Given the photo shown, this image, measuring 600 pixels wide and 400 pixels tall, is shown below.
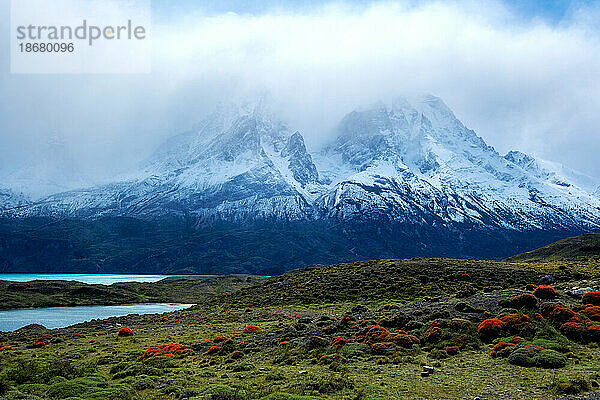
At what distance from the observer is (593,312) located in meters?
33.2

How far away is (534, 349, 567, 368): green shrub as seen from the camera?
81.9 feet

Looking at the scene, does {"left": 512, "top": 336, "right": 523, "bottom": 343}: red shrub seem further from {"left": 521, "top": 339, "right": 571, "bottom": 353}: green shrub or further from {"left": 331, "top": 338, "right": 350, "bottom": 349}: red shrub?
{"left": 331, "top": 338, "right": 350, "bottom": 349}: red shrub

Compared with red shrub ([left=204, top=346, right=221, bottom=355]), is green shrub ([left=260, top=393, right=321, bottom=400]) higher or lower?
higher

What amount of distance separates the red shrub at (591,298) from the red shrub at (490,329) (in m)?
9.50

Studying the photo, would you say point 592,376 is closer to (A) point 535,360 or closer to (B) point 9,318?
(A) point 535,360

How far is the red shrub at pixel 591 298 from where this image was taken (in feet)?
120

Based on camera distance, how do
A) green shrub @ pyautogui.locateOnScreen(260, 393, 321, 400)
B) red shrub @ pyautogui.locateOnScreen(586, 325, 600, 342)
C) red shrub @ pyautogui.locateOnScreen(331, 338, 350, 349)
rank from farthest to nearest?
red shrub @ pyautogui.locateOnScreen(331, 338, 350, 349) < red shrub @ pyautogui.locateOnScreen(586, 325, 600, 342) < green shrub @ pyautogui.locateOnScreen(260, 393, 321, 400)

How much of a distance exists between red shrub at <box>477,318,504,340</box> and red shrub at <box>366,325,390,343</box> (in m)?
6.91

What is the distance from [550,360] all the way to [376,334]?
498 inches

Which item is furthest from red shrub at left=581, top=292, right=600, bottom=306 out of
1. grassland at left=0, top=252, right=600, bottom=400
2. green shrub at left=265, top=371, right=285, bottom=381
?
green shrub at left=265, top=371, right=285, bottom=381

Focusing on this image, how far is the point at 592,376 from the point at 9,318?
125066 millimetres

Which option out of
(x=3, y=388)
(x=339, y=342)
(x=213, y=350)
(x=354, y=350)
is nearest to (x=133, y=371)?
(x=3, y=388)

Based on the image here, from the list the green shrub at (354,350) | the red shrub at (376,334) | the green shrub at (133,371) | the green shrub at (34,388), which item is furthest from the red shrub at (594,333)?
the green shrub at (34,388)

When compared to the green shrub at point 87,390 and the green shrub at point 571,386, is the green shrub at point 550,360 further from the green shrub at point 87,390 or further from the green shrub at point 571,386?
the green shrub at point 87,390
